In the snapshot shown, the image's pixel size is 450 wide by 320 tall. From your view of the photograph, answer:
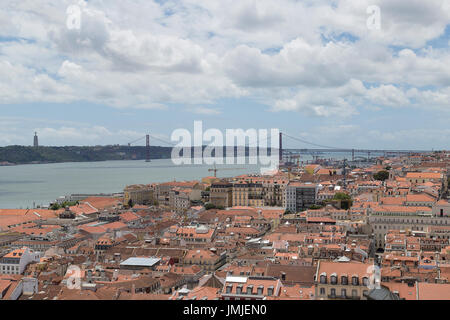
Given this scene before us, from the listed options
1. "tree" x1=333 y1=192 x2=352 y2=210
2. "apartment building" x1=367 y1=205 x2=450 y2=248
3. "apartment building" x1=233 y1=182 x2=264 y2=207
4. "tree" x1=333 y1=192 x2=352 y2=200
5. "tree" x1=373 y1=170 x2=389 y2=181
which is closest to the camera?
"apartment building" x1=367 y1=205 x2=450 y2=248

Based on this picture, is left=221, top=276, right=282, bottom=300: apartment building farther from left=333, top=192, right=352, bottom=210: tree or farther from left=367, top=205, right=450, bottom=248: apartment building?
left=333, top=192, right=352, bottom=210: tree

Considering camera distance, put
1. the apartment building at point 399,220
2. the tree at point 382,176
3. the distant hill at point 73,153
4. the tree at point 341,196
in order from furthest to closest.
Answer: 1. the distant hill at point 73,153
2. the tree at point 382,176
3. the tree at point 341,196
4. the apartment building at point 399,220

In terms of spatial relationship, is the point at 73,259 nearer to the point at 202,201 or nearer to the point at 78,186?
the point at 202,201

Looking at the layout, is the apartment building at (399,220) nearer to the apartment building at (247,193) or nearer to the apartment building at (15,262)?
the apartment building at (247,193)

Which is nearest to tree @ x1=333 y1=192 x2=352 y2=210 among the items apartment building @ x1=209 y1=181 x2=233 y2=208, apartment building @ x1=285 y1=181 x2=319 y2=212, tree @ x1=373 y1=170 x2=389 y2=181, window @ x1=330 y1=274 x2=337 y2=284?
apartment building @ x1=285 y1=181 x2=319 y2=212

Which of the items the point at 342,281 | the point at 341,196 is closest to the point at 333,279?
the point at 342,281

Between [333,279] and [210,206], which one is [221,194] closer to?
[210,206]

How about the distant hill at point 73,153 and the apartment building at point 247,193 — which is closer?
the apartment building at point 247,193

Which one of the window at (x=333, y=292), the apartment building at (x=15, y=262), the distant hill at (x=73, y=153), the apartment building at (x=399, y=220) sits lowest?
the apartment building at (x=15, y=262)

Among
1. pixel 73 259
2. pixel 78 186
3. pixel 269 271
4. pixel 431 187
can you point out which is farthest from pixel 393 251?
pixel 78 186

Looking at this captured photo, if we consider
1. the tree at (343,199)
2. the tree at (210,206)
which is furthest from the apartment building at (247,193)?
the tree at (343,199)

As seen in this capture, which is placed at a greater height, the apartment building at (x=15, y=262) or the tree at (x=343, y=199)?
the tree at (x=343, y=199)

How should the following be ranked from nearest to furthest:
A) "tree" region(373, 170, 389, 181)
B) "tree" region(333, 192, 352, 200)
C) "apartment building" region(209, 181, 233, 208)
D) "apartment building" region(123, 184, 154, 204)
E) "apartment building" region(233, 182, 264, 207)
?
"tree" region(333, 192, 352, 200)
"apartment building" region(233, 182, 264, 207)
"apartment building" region(209, 181, 233, 208)
"tree" region(373, 170, 389, 181)
"apartment building" region(123, 184, 154, 204)
